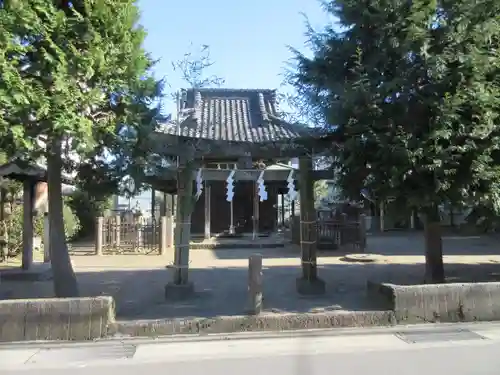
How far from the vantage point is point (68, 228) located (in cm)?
2009

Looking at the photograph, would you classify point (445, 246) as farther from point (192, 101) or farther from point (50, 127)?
point (50, 127)

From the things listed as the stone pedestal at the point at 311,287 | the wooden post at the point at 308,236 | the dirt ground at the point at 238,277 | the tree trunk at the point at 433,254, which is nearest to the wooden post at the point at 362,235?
the dirt ground at the point at 238,277

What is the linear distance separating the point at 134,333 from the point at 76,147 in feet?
9.41

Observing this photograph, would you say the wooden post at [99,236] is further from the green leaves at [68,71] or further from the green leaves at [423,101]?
the green leaves at [423,101]

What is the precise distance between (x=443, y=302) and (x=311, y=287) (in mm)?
2521

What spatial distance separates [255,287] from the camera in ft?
26.6

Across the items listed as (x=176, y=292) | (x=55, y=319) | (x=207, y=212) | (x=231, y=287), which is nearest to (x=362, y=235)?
(x=207, y=212)

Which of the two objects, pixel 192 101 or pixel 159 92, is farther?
pixel 192 101

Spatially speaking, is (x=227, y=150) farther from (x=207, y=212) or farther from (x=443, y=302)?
(x=207, y=212)

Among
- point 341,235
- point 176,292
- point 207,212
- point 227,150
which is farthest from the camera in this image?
point 207,212

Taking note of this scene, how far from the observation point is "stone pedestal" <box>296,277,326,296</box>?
9672 millimetres

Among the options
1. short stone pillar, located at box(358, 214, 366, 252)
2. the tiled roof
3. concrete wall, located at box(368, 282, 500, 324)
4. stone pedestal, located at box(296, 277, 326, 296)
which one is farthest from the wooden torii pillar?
short stone pillar, located at box(358, 214, 366, 252)

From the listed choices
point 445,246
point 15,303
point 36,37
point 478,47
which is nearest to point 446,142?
point 478,47

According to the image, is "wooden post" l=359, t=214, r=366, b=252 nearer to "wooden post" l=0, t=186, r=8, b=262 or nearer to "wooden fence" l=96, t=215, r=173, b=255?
"wooden fence" l=96, t=215, r=173, b=255
